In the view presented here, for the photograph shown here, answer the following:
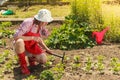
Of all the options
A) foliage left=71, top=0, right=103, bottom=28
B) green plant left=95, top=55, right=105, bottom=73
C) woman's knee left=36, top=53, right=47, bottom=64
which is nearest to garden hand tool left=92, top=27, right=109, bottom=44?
foliage left=71, top=0, right=103, bottom=28

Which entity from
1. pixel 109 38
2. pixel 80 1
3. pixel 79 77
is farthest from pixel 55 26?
pixel 79 77

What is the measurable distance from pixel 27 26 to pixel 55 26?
2553mm

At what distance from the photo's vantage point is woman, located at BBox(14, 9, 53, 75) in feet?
21.5

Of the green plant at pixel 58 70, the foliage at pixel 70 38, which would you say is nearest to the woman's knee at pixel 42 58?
the green plant at pixel 58 70

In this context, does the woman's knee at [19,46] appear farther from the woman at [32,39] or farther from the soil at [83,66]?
the soil at [83,66]

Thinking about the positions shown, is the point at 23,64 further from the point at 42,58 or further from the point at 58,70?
the point at 58,70

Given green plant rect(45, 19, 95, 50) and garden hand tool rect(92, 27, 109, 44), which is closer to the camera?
green plant rect(45, 19, 95, 50)

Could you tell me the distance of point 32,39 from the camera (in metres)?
6.80

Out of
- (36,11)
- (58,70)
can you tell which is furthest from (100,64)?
(36,11)

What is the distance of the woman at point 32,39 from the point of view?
6547mm

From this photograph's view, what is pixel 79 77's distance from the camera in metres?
6.50

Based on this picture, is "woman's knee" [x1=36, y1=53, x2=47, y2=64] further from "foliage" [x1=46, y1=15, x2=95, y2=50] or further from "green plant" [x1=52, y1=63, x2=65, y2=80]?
"foliage" [x1=46, y1=15, x2=95, y2=50]

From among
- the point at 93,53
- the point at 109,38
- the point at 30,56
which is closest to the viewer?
the point at 30,56

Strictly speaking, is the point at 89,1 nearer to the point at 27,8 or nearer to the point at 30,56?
the point at 30,56
